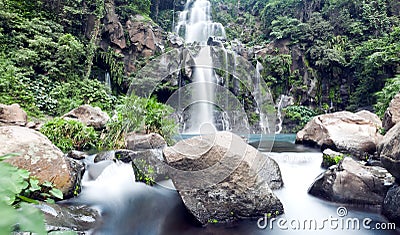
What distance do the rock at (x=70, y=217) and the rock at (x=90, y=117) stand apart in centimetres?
539

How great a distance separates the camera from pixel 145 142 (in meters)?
5.91

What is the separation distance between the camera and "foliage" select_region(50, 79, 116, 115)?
1106 centimetres

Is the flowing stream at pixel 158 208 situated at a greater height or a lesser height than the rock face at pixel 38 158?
lesser

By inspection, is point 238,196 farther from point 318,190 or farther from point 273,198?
point 318,190

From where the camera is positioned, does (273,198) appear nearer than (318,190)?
Yes

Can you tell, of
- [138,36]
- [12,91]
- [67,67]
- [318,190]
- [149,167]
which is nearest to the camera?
[318,190]

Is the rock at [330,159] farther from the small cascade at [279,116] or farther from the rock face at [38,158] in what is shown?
the small cascade at [279,116]

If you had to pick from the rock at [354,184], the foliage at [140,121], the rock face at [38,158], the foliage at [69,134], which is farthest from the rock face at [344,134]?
the foliage at [69,134]

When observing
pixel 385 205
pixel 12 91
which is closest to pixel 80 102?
pixel 12 91

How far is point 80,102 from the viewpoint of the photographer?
11.3m

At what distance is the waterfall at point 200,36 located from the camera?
14.2 m

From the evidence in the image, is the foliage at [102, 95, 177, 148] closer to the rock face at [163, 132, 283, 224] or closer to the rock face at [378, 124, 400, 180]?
the rock face at [163, 132, 283, 224]

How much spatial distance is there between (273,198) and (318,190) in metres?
1.15

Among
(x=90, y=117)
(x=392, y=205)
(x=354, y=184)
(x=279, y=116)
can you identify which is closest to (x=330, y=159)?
(x=354, y=184)
